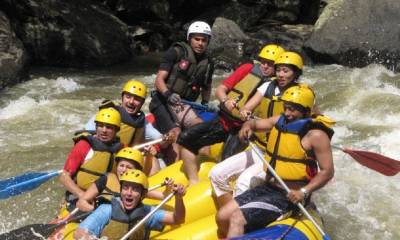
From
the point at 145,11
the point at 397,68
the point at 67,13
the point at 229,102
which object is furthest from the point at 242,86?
the point at 145,11

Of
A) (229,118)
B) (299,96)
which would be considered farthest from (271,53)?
(299,96)

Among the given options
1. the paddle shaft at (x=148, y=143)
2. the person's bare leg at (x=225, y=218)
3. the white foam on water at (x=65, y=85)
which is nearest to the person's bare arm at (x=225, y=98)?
the paddle shaft at (x=148, y=143)

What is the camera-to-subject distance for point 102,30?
12.8 m

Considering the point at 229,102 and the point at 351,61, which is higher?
the point at 229,102

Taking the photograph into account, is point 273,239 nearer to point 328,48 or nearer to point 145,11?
point 328,48

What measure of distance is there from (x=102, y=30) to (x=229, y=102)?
335 inches

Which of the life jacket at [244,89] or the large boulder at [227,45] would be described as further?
the large boulder at [227,45]

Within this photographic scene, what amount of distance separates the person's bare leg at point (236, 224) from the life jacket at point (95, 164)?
43.1 inches

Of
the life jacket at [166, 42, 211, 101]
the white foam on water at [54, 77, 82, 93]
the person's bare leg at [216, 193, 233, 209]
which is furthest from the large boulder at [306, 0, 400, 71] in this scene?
the person's bare leg at [216, 193, 233, 209]

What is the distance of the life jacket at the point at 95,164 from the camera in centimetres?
443

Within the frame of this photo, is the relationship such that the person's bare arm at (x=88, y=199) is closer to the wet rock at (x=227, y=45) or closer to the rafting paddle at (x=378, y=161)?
the rafting paddle at (x=378, y=161)

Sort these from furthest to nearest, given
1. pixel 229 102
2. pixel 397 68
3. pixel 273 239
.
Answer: pixel 397 68 < pixel 229 102 < pixel 273 239

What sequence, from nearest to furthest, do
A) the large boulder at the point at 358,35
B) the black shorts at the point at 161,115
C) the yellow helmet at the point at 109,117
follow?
the yellow helmet at the point at 109,117
the black shorts at the point at 161,115
the large boulder at the point at 358,35

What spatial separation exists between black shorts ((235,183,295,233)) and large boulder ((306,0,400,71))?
8.49 meters
